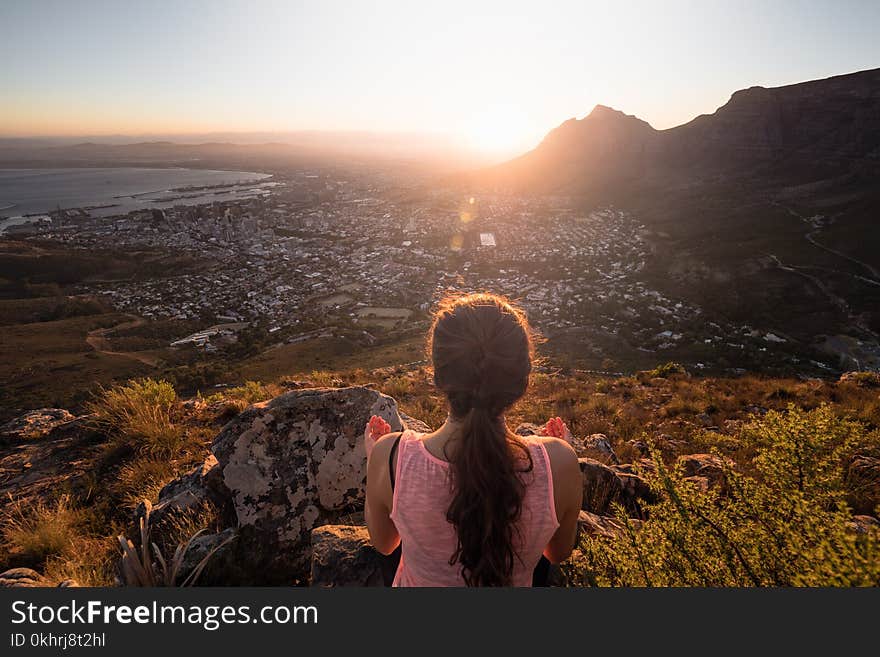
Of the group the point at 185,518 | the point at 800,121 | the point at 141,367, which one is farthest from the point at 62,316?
the point at 800,121

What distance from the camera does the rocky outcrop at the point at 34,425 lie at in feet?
22.6

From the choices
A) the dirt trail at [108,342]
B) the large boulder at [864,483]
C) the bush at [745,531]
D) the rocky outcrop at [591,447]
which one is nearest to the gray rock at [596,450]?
the rocky outcrop at [591,447]

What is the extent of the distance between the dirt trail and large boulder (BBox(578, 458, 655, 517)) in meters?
36.1

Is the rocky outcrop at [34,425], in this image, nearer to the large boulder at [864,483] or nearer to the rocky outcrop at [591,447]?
the rocky outcrop at [591,447]

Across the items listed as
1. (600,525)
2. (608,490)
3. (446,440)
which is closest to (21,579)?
(446,440)

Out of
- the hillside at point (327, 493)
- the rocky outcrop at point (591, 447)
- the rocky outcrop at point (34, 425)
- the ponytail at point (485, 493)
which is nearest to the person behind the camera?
the ponytail at point (485, 493)

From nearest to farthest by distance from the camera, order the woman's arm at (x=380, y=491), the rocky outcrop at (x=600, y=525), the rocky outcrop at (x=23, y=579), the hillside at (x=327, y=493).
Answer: the woman's arm at (x=380, y=491)
the hillside at (x=327, y=493)
the rocky outcrop at (x=23, y=579)
the rocky outcrop at (x=600, y=525)

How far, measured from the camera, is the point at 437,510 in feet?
6.06

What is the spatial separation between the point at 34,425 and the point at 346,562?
828 centimetres

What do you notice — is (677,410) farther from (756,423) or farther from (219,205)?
(219,205)

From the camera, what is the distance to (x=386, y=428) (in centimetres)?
243

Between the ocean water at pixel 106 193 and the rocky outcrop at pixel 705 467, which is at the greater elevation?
the ocean water at pixel 106 193

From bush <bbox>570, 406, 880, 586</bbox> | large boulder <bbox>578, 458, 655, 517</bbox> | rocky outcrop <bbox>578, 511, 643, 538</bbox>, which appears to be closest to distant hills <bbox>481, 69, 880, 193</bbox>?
large boulder <bbox>578, 458, 655, 517</bbox>

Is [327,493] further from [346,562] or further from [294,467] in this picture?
[346,562]
